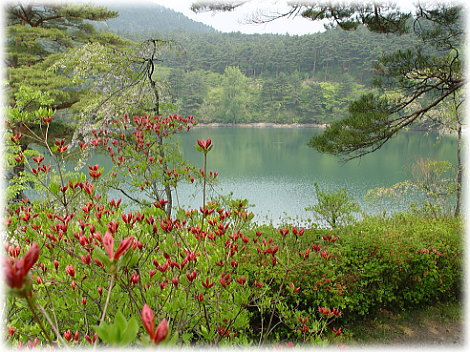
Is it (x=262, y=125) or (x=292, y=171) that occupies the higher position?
(x=262, y=125)

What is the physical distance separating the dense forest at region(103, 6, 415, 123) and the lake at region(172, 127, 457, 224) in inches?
469

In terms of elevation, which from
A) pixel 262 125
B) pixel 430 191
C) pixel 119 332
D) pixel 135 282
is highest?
pixel 262 125

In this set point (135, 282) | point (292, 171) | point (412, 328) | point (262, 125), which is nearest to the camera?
point (135, 282)

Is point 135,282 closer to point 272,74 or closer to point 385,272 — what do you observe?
point 385,272

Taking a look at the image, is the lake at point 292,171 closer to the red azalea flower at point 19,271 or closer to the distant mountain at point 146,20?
the red azalea flower at point 19,271

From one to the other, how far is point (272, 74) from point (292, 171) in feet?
110

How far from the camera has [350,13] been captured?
13.8 feet

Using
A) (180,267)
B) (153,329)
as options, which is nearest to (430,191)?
(180,267)

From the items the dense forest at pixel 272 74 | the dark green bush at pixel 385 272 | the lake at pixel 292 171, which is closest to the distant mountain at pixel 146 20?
the dense forest at pixel 272 74

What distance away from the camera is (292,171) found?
55.6 ft

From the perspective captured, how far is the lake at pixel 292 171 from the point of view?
11.0 metres

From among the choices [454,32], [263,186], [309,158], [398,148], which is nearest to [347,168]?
[309,158]

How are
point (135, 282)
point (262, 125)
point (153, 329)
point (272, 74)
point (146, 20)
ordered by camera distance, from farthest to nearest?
point (146, 20) < point (272, 74) < point (262, 125) < point (135, 282) < point (153, 329)

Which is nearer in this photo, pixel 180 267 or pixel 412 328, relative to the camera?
pixel 180 267
